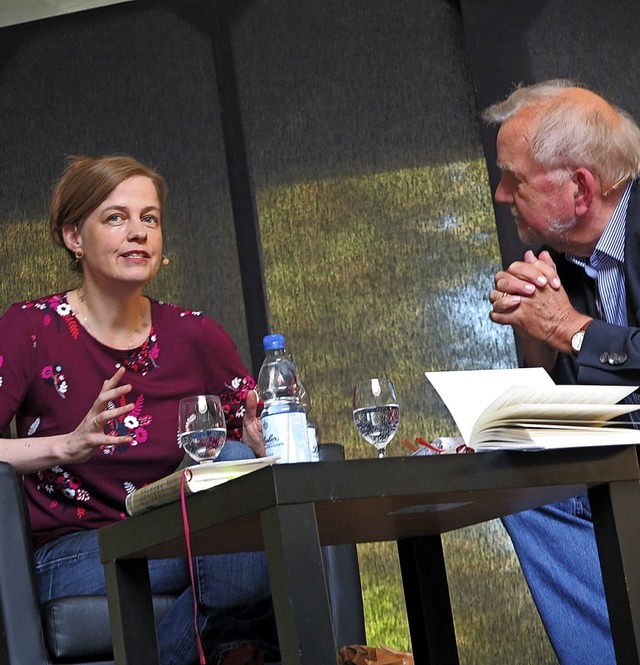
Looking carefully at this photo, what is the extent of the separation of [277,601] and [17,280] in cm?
276

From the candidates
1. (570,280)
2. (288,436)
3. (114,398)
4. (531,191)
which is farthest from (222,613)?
(531,191)

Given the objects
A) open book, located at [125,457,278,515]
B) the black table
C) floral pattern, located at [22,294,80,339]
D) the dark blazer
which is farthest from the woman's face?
open book, located at [125,457,278,515]

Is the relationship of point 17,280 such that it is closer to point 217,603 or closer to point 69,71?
point 69,71

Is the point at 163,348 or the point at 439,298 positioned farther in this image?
the point at 439,298

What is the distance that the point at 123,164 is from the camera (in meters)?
2.33

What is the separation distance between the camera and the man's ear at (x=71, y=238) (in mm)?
2352

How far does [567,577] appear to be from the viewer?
1616mm

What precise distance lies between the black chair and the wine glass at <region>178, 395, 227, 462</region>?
546mm

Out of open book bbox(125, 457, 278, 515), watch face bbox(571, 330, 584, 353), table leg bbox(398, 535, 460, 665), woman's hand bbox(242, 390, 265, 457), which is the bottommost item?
table leg bbox(398, 535, 460, 665)

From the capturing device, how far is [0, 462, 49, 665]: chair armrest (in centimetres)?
167

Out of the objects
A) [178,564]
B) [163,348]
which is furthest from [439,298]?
[178,564]

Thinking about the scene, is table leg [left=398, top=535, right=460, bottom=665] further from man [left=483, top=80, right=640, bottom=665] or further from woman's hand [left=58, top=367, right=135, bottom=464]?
woman's hand [left=58, top=367, right=135, bottom=464]

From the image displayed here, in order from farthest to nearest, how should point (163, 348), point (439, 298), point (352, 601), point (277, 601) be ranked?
point (439, 298) → point (163, 348) → point (352, 601) → point (277, 601)

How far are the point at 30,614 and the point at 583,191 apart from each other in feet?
4.23
